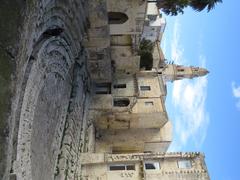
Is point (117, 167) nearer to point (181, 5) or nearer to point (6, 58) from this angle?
point (181, 5)

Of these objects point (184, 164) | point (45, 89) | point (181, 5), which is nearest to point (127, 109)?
point (184, 164)

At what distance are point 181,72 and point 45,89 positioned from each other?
2983cm

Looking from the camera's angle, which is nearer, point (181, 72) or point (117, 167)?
point (117, 167)

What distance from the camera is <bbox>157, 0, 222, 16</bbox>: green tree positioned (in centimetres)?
3136

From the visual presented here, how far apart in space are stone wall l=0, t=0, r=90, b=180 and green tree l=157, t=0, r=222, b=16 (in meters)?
8.03

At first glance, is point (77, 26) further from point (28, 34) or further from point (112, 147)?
point (112, 147)

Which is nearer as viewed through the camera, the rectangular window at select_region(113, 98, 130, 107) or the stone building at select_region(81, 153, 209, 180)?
the stone building at select_region(81, 153, 209, 180)

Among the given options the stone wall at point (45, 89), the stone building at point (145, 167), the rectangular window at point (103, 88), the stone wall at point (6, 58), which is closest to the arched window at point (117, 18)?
the stone wall at point (45, 89)

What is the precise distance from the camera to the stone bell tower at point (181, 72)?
49.7m

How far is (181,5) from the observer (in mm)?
32438

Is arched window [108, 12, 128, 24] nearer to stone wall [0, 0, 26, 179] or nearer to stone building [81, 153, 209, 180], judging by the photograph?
stone building [81, 153, 209, 180]

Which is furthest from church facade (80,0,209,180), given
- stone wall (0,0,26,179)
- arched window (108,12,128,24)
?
stone wall (0,0,26,179)

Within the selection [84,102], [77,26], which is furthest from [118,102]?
[77,26]

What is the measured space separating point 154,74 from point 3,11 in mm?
25637
